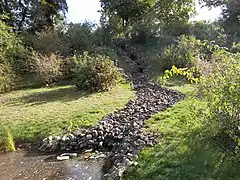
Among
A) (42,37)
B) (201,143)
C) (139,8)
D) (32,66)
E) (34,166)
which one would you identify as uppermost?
(139,8)

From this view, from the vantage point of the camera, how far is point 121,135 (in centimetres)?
863

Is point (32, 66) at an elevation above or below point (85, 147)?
above

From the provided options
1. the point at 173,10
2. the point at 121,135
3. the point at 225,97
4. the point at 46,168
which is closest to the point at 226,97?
the point at 225,97

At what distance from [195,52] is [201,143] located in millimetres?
11110

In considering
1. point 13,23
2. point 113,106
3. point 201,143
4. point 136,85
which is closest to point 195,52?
point 136,85

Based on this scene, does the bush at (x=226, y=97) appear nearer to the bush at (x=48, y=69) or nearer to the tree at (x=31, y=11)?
the bush at (x=48, y=69)

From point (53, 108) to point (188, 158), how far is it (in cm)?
654

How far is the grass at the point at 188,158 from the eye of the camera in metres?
5.44

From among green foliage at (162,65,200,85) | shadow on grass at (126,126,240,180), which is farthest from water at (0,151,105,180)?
green foliage at (162,65,200,85)

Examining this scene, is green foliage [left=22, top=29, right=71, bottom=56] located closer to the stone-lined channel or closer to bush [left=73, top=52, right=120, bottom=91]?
bush [left=73, top=52, right=120, bottom=91]

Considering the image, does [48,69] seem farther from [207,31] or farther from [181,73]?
[207,31]

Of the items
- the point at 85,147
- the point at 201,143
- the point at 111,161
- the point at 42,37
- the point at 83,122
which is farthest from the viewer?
the point at 42,37

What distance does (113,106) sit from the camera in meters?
11.2

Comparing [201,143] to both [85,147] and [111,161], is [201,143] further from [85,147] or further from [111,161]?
[85,147]
